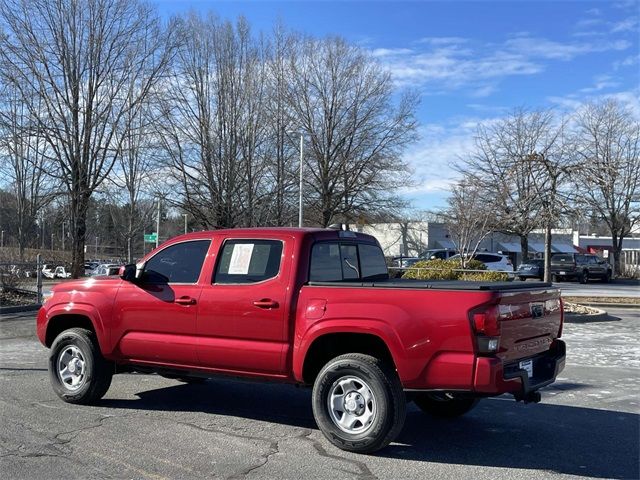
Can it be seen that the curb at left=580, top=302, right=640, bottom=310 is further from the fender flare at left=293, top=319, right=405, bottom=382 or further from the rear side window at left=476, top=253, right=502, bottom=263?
the fender flare at left=293, top=319, right=405, bottom=382

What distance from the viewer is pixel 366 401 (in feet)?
17.4

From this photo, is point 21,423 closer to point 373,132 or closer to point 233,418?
point 233,418

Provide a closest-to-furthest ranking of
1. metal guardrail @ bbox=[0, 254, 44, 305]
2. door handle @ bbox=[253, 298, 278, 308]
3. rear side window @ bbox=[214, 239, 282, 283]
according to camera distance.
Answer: door handle @ bbox=[253, 298, 278, 308] < rear side window @ bbox=[214, 239, 282, 283] < metal guardrail @ bbox=[0, 254, 44, 305]

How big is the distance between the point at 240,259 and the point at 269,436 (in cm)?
168

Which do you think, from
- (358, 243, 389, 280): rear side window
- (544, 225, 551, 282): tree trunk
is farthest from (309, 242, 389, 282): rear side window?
(544, 225, 551, 282): tree trunk

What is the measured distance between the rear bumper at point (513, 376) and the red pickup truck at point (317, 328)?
12mm

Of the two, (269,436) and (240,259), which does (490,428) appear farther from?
(240,259)

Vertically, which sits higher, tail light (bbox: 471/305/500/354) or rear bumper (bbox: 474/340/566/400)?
tail light (bbox: 471/305/500/354)

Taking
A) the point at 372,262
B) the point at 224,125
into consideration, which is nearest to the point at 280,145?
the point at 224,125

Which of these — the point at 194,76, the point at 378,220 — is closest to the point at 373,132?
the point at 378,220

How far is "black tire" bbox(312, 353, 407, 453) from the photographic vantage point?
201 inches

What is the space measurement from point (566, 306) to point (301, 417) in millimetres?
13084

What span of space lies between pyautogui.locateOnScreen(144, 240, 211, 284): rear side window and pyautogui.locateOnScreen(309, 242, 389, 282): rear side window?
1.19 m

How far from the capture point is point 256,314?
226 inches
